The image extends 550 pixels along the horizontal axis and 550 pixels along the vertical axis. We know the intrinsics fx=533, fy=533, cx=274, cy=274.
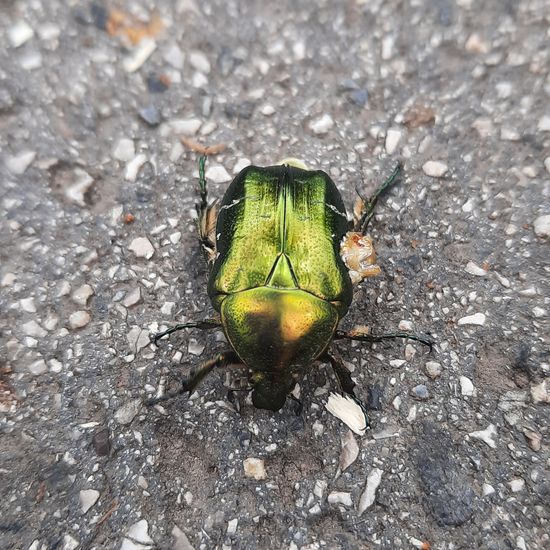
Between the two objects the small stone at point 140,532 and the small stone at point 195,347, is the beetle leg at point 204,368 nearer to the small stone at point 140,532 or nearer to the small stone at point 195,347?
the small stone at point 195,347

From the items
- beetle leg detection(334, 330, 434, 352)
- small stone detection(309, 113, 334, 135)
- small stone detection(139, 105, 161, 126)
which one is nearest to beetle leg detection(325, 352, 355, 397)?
beetle leg detection(334, 330, 434, 352)

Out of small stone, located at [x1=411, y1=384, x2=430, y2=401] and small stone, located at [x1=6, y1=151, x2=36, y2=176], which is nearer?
small stone, located at [x1=411, y1=384, x2=430, y2=401]

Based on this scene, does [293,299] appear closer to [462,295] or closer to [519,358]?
[462,295]

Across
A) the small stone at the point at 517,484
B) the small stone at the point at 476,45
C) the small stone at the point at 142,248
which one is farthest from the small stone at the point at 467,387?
the small stone at the point at 476,45

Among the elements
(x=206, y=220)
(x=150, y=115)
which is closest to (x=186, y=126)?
(x=150, y=115)

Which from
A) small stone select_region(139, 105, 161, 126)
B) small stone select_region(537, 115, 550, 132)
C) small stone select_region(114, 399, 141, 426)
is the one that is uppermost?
small stone select_region(139, 105, 161, 126)

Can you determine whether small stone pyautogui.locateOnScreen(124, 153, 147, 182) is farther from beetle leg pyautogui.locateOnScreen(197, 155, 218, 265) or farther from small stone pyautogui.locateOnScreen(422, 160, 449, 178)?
small stone pyautogui.locateOnScreen(422, 160, 449, 178)

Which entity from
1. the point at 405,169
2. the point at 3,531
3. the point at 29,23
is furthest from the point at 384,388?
the point at 29,23

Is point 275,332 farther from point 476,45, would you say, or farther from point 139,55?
point 476,45
